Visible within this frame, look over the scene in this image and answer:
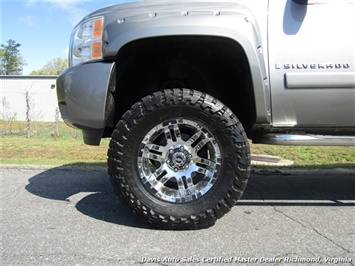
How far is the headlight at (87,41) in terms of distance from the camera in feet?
9.91

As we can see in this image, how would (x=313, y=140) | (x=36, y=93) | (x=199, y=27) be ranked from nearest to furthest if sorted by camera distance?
(x=199, y=27), (x=313, y=140), (x=36, y=93)

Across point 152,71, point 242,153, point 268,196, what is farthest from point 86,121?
point 268,196

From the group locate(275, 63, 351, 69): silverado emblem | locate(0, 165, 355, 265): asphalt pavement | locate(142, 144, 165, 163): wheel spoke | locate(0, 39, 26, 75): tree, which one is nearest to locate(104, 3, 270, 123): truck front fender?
locate(275, 63, 351, 69): silverado emblem

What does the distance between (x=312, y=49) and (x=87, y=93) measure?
2.00 metres

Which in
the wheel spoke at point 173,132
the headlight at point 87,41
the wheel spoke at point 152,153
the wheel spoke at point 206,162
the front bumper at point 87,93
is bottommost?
the wheel spoke at point 206,162

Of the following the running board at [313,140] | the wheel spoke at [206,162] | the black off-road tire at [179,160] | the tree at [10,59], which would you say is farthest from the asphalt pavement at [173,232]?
the tree at [10,59]

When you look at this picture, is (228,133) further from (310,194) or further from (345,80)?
(310,194)

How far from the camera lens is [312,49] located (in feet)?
9.65

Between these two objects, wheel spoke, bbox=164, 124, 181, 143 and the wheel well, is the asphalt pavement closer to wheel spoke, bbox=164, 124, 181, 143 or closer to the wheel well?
wheel spoke, bbox=164, 124, 181, 143

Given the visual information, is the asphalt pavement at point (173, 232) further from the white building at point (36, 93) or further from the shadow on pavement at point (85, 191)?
the white building at point (36, 93)

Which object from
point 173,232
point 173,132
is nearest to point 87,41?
point 173,132

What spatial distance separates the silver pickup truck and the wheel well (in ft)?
0.09

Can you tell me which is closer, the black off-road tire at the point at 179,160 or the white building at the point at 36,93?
the black off-road tire at the point at 179,160

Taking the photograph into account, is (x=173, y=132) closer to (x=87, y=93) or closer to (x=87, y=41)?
(x=87, y=93)
